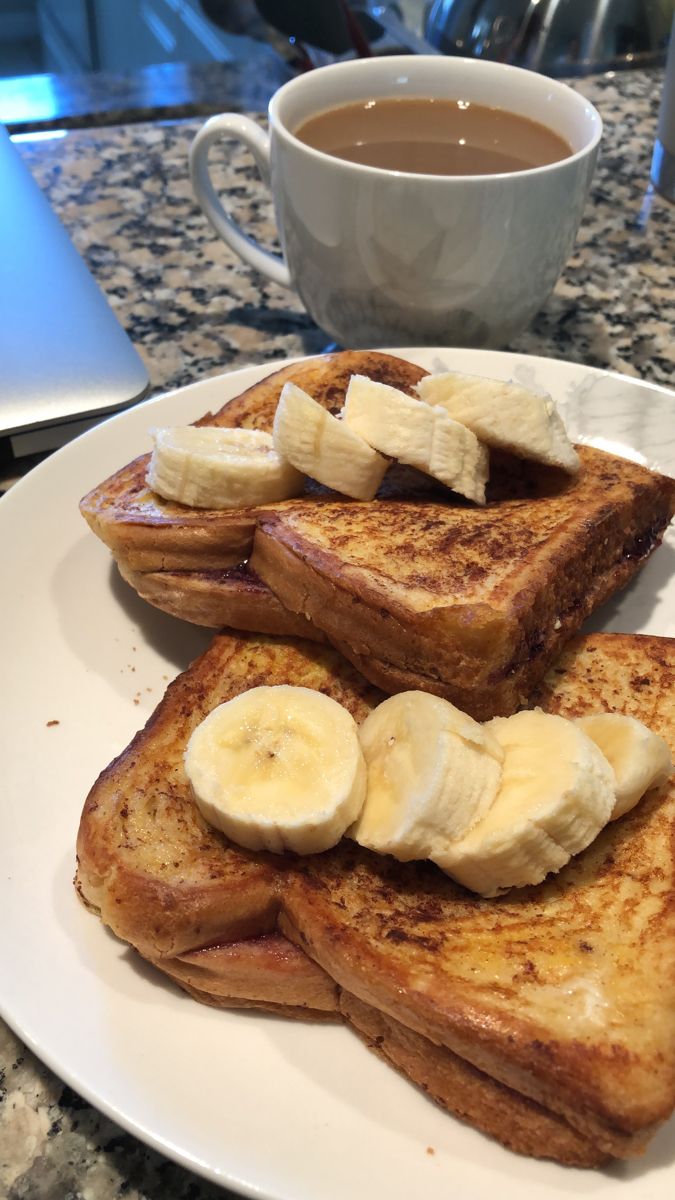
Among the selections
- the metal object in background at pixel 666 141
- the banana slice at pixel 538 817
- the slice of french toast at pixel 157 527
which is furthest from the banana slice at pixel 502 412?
the metal object in background at pixel 666 141

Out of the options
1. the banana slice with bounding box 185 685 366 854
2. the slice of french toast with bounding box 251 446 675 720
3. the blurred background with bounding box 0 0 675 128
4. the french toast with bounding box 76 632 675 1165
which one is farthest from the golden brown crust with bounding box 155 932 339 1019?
the blurred background with bounding box 0 0 675 128

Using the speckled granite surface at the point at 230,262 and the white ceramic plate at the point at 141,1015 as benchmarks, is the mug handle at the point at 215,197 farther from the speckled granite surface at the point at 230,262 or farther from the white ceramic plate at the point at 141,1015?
the white ceramic plate at the point at 141,1015

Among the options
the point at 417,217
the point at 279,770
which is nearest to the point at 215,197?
the point at 417,217

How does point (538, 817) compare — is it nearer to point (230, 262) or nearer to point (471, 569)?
point (471, 569)

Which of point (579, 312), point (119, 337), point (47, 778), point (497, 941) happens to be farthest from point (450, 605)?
point (579, 312)

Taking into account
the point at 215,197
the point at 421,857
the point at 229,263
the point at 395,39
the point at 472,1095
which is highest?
the point at 395,39
